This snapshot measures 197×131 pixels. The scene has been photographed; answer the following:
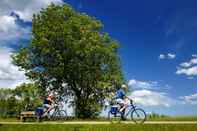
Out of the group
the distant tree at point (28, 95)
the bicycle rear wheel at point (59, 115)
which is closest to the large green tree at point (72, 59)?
the distant tree at point (28, 95)

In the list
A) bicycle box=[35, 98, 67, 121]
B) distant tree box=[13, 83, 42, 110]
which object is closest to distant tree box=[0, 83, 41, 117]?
distant tree box=[13, 83, 42, 110]

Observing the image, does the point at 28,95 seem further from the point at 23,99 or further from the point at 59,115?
the point at 59,115

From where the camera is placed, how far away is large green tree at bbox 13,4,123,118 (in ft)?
169

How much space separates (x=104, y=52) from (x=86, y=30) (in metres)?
3.43

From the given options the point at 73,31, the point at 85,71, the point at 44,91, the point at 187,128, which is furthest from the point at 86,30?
the point at 187,128

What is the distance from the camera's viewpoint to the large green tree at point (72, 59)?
5162 centimetres

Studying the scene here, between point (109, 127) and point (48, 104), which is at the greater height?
point (48, 104)

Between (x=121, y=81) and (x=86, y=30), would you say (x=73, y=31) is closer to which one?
(x=86, y=30)

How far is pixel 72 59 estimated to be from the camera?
2025 inches

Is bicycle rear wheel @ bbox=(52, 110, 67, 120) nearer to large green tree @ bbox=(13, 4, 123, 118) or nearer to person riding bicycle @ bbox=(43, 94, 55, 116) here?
person riding bicycle @ bbox=(43, 94, 55, 116)

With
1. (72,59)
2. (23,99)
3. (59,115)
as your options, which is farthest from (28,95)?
(59,115)

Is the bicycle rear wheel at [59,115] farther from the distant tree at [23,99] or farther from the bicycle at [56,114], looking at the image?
the distant tree at [23,99]

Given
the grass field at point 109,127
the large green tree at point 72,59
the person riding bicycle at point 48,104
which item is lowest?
the grass field at point 109,127

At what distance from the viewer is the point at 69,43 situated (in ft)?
169
